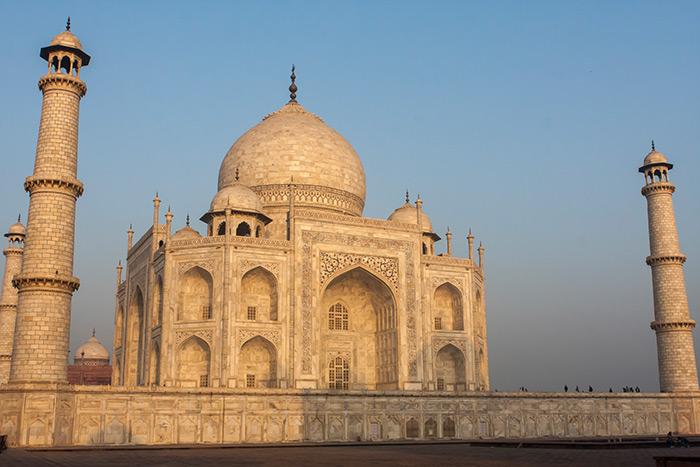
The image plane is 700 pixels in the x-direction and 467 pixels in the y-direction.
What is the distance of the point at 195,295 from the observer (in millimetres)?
29969

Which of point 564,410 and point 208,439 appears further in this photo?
point 564,410

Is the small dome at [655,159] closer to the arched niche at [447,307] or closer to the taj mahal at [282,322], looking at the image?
the taj mahal at [282,322]

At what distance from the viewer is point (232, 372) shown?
27.6 meters

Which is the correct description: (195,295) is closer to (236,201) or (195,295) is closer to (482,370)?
Answer: (236,201)

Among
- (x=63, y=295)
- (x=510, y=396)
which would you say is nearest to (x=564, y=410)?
(x=510, y=396)

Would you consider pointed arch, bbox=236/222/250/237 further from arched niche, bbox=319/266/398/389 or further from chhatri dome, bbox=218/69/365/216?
arched niche, bbox=319/266/398/389

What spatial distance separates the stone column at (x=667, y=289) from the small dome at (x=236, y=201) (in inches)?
662

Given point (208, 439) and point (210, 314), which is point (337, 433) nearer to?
point (208, 439)

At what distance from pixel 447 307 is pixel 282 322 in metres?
8.18

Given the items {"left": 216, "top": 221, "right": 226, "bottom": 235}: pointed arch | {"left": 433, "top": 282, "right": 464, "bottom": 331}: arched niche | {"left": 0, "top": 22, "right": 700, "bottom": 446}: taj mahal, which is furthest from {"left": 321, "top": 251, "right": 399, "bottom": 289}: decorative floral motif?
{"left": 216, "top": 221, "right": 226, "bottom": 235}: pointed arch

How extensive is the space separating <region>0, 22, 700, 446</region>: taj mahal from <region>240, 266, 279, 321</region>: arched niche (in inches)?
3.1

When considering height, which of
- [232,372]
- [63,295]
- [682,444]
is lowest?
[682,444]

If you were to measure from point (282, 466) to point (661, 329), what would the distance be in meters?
23.7

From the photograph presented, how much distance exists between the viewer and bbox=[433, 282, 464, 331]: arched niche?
3306 centimetres
